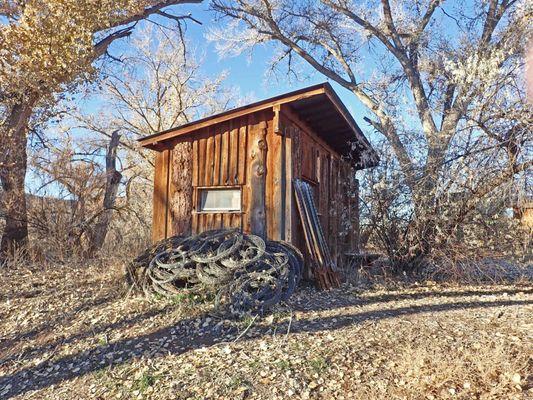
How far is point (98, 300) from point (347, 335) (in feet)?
12.1

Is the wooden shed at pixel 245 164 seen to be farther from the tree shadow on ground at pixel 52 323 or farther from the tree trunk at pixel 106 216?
the tree trunk at pixel 106 216

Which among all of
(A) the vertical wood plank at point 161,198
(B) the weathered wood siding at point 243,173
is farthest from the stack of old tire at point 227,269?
(A) the vertical wood plank at point 161,198

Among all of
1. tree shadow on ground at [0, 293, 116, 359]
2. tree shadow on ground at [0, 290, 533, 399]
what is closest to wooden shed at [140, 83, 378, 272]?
tree shadow on ground at [0, 293, 116, 359]

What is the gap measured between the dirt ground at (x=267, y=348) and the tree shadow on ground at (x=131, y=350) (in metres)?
0.01

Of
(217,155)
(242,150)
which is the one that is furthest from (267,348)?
(217,155)

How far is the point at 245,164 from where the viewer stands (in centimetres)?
766

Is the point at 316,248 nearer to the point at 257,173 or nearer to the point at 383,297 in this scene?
the point at 383,297

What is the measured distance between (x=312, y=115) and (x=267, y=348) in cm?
528

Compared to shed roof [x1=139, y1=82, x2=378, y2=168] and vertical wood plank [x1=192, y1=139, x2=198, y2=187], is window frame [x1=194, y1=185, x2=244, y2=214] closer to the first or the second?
vertical wood plank [x1=192, y1=139, x2=198, y2=187]

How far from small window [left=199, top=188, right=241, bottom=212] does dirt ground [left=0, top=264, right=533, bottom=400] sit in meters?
2.13

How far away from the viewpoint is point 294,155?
780 cm

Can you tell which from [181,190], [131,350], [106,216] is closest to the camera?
[131,350]

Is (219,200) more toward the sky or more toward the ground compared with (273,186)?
more toward the ground

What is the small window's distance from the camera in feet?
25.5
